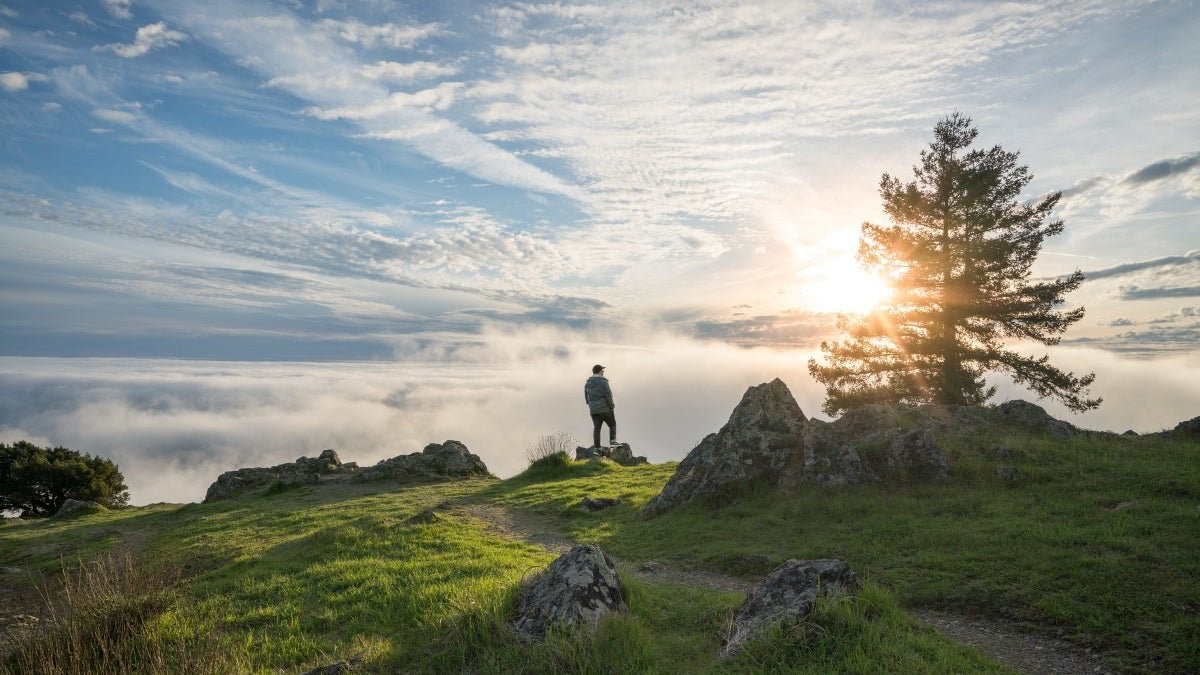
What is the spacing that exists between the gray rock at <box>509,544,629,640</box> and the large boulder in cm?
771

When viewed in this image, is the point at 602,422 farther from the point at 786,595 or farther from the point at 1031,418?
the point at 786,595

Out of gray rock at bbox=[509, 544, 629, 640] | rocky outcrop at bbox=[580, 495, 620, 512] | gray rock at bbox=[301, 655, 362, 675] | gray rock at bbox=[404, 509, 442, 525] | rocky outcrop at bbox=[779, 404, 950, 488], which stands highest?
rocky outcrop at bbox=[779, 404, 950, 488]

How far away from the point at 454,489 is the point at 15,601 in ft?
41.8

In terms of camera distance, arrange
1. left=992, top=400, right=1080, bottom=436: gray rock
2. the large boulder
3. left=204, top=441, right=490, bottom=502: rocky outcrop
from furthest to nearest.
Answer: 1. left=204, top=441, right=490, bottom=502: rocky outcrop
2. left=992, top=400, right=1080, bottom=436: gray rock
3. the large boulder

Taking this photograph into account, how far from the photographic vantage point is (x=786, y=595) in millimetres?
7406

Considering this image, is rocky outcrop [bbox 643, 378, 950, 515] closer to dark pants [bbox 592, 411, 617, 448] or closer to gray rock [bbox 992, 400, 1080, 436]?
gray rock [bbox 992, 400, 1080, 436]

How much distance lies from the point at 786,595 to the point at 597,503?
35.0 ft

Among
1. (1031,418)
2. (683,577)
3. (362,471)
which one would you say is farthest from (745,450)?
(362,471)

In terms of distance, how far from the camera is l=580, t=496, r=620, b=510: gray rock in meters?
17.6

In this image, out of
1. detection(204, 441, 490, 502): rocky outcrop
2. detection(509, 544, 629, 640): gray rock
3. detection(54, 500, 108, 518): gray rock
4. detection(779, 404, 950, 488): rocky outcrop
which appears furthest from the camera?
detection(204, 441, 490, 502): rocky outcrop

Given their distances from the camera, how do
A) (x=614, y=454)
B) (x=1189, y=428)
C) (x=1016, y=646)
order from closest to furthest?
(x=1016, y=646) → (x=1189, y=428) → (x=614, y=454)

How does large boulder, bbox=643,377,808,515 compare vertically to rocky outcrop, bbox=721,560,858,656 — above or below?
above

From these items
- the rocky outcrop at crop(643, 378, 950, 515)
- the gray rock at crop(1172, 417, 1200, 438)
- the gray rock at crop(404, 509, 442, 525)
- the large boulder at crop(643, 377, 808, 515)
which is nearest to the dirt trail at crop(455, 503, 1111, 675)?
the large boulder at crop(643, 377, 808, 515)

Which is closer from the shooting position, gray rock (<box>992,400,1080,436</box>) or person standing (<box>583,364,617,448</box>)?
gray rock (<box>992,400,1080,436</box>)
